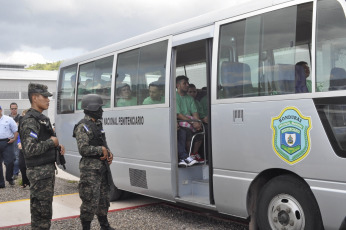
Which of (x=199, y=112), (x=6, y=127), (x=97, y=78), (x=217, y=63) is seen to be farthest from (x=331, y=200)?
(x=6, y=127)

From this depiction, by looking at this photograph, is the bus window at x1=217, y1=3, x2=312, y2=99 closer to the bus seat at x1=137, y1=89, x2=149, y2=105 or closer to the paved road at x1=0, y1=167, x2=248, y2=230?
the bus seat at x1=137, y1=89, x2=149, y2=105

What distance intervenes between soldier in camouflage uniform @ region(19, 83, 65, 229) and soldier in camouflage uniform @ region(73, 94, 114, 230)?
549 millimetres

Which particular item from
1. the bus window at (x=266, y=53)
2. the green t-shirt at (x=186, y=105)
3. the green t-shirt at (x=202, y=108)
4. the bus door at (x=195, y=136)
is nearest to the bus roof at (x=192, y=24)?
the bus window at (x=266, y=53)

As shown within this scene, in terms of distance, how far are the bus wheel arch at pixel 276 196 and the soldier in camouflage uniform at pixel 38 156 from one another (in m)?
2.41

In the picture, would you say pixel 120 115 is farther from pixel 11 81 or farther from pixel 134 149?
pixel 11 81

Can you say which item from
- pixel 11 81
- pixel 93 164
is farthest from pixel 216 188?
pixel 11 81

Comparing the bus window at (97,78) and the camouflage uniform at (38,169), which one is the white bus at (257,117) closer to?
the bus window at (97,78)

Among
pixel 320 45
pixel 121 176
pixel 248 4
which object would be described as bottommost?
pixel 121 176

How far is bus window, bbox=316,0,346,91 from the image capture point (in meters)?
4.20

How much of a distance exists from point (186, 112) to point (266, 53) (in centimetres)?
234

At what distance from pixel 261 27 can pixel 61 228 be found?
162 inches

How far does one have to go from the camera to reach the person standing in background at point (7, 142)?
33.6 feet

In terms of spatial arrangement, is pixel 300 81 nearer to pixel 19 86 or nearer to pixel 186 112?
pixel 186 112

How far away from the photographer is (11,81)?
3831cm
